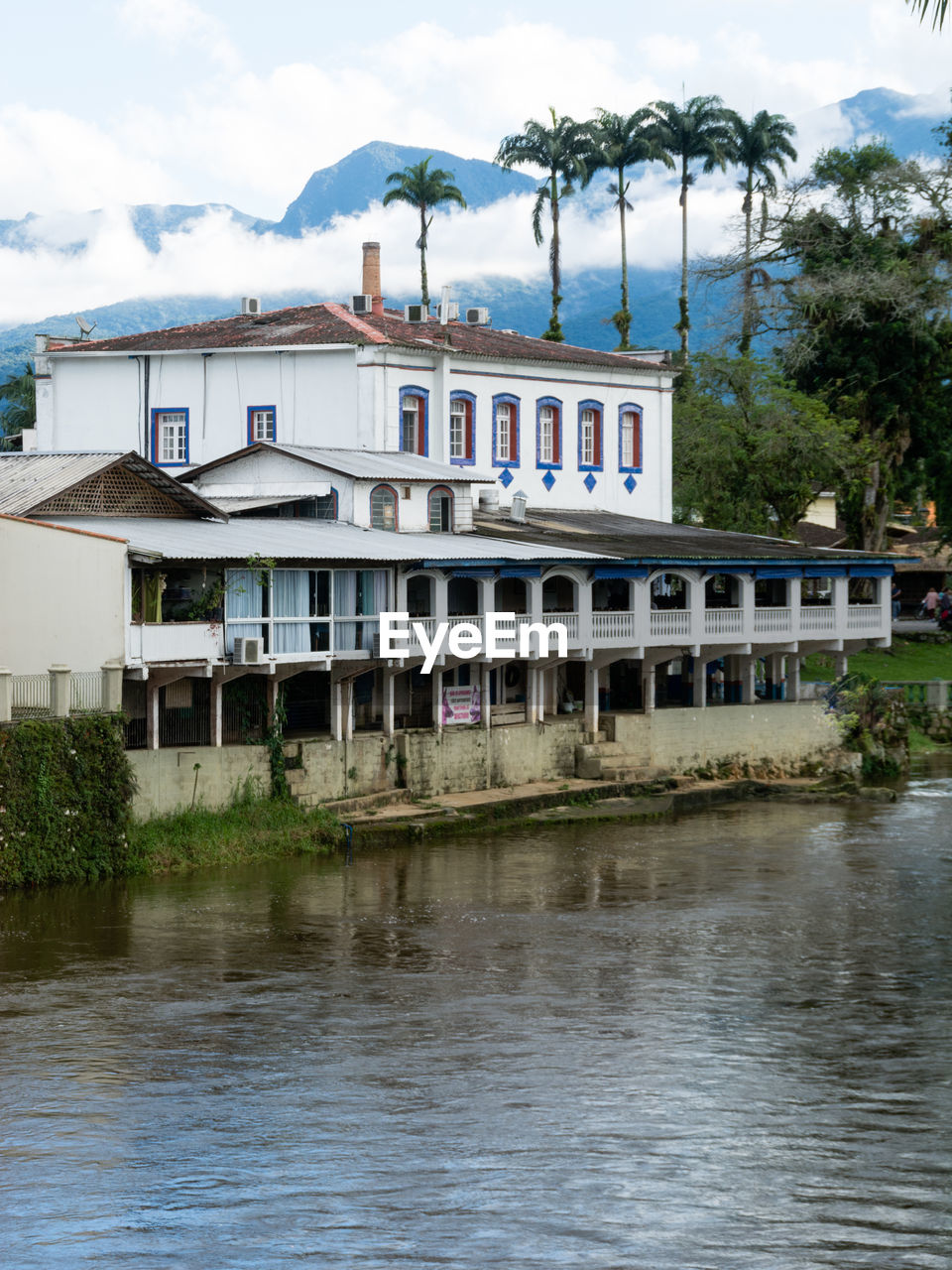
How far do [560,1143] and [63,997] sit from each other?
8295mm

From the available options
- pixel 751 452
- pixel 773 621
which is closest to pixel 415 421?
pixel 773 621

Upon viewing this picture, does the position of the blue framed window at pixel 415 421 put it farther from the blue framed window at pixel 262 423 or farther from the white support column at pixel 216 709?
the white support column at pixel 216 709

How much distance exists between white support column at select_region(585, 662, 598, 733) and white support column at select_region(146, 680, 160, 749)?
1292cm

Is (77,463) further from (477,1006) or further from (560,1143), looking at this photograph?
(560,1143)

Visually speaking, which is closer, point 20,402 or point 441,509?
point 441,509

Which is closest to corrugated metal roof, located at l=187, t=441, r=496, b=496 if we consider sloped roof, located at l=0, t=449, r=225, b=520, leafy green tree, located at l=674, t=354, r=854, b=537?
sloped roof, located at l=0, t=449, r=225, b=520

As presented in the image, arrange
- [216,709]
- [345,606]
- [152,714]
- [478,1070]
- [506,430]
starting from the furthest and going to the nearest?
[506,430], [345,606], [216,709], [152,714], [478,1070]

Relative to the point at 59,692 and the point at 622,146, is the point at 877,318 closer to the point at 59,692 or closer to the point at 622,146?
the point at 622,146

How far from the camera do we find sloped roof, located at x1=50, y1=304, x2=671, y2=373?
156 feet

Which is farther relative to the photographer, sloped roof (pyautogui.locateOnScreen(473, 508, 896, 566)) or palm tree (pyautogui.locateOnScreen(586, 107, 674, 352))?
palm tree (pyautogui.locateOnScreen(586, 107, 674, 352))

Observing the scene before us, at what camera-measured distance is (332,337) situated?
155ft

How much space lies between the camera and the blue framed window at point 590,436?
172 ft

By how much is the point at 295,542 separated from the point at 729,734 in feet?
46.3

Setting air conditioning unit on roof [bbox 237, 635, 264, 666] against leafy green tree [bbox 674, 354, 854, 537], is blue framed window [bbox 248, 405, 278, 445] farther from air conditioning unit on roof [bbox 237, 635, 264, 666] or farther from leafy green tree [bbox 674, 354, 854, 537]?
leafy green tree [bbox 674, 354, 854, 537]
